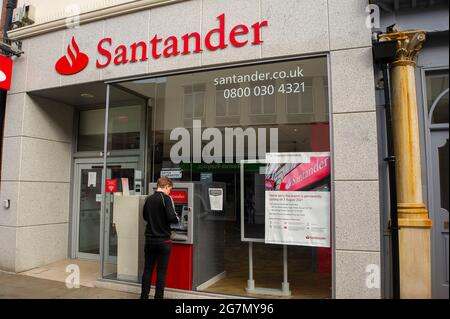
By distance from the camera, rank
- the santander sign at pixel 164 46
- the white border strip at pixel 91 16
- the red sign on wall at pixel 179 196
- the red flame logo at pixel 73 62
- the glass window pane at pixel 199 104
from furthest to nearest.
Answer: the red flame logo at pixel 73 62 → the glass window pane at pixel 199 104 → the white border strip at pixel 91 16 → the red sign on wall at pixel 179 196 → the santander sign at pixel 164 46

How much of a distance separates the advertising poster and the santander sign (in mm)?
1859

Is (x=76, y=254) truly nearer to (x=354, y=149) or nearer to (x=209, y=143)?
(x=209, y=143)

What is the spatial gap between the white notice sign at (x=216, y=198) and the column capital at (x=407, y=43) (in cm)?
314

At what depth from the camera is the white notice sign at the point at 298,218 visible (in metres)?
4.57

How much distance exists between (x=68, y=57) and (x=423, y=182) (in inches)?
245

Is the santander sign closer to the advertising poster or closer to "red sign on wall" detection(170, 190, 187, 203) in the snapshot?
the advertising poster

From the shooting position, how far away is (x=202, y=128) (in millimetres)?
6133

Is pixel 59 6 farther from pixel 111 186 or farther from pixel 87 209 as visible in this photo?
pixel 87 209

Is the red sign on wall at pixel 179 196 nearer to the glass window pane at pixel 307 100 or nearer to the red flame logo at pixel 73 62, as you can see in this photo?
the glass window pane at pixel 307 100

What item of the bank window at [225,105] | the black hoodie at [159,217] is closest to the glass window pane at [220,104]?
the bank window at [225,105]

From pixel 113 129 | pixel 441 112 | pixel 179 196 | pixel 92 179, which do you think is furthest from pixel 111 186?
pixel 441 112

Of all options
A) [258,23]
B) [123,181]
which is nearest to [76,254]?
[123,181]

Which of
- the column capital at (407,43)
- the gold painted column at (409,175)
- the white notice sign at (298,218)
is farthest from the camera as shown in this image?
the white notice sign at (298,218)

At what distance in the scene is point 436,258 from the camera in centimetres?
418
